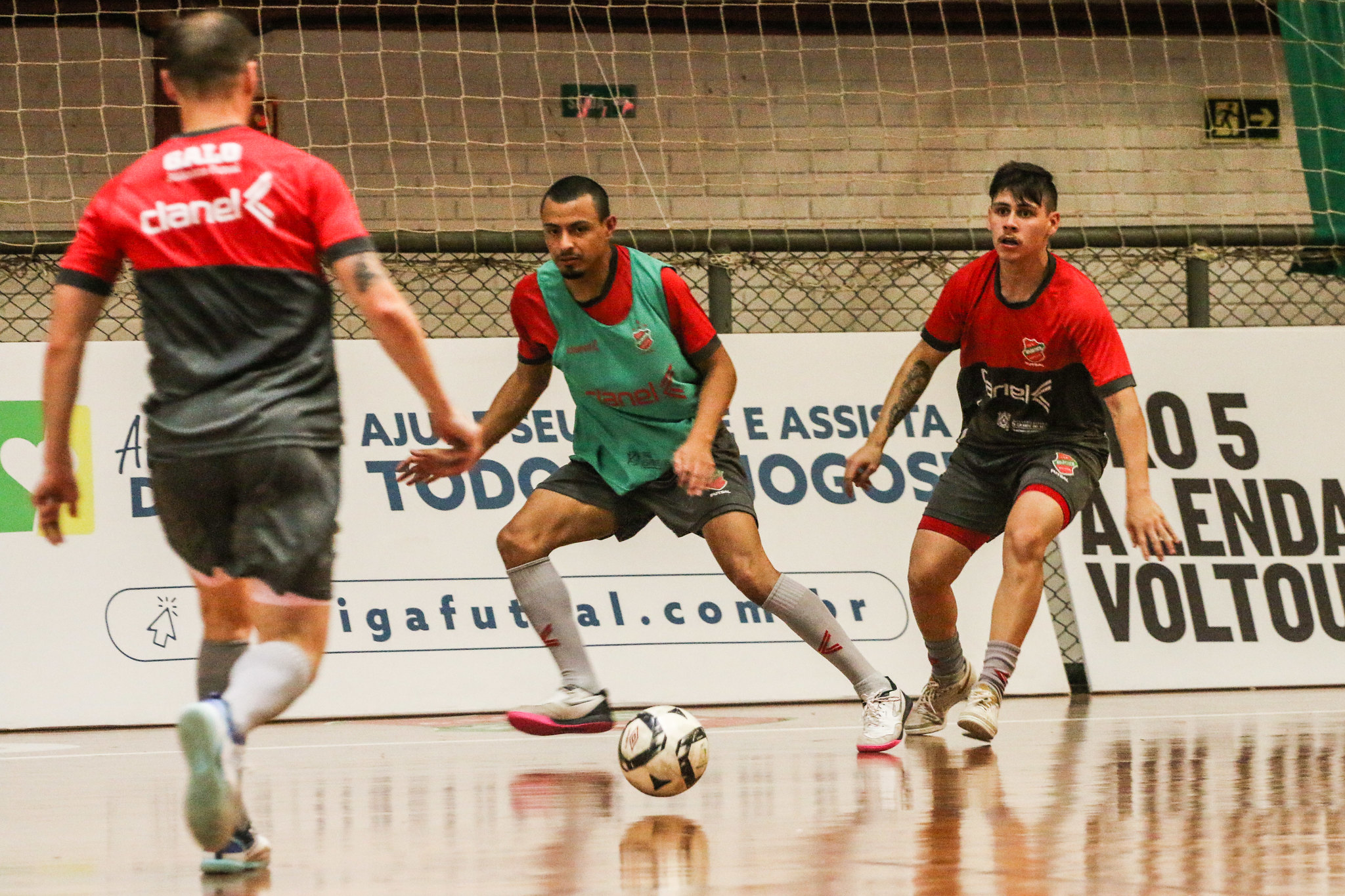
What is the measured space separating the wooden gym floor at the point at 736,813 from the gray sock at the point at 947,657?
23cm

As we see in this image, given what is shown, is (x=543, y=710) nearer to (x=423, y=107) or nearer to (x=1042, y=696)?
(x=1042, y=696)

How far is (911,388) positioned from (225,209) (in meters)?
3.32

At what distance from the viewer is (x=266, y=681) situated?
10.5ft

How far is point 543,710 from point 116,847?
1891 millimetres

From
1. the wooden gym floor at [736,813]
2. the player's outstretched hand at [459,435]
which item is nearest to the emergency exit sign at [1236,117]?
the wooden gym floor at [736,813]

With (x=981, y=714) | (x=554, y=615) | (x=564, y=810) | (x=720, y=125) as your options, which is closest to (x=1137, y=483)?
(x=981, y=714)

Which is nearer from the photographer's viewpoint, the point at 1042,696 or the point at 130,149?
the point at 1042,696

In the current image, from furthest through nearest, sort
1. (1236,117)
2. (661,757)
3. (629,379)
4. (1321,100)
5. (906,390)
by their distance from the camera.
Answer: (1236,117)
(1321,100)
(906,390)
(629,379)
(661,757)

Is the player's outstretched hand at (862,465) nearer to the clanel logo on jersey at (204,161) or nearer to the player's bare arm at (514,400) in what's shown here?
the player's bare arm at (514,400)

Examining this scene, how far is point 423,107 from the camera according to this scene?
10711 millimetres

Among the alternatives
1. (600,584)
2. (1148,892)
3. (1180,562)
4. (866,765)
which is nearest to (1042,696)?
(1180,562)

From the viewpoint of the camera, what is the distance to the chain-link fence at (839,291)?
788 centimetres

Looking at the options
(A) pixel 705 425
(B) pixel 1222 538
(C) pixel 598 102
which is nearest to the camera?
(A) pixel 705 425

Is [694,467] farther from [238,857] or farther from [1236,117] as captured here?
[1236,117]
